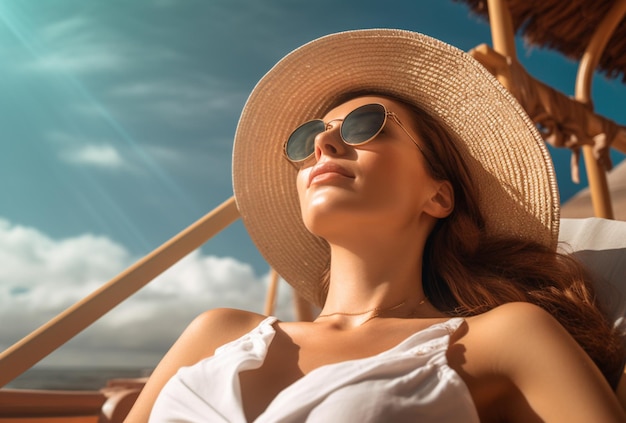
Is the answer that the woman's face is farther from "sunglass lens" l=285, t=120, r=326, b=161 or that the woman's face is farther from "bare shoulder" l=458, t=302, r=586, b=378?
"bare shoulder" l=458, t=302, r=586, b=378

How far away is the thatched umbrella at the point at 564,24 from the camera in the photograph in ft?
12.9

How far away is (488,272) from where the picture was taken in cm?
157

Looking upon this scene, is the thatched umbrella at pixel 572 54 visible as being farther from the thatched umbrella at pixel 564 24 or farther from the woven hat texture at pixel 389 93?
the woven hat texture at pixel 389 93

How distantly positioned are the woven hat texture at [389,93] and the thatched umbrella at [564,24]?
7.95ft

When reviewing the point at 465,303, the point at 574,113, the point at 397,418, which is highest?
the point at 574,113

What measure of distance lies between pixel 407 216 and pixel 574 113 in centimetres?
161

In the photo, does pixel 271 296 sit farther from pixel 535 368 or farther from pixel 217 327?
pixel 535 368

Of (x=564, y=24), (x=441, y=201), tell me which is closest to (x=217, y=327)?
(x=441, y=201)

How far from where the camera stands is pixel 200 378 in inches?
48.9

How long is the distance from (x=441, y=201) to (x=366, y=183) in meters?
0.28

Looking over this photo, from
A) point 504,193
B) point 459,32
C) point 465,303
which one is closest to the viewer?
point 465,303

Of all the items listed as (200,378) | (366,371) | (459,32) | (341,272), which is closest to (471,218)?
(341,272)

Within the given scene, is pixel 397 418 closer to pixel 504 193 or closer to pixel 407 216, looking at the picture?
pixel 407 216

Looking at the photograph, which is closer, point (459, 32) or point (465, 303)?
point (465, 303)
